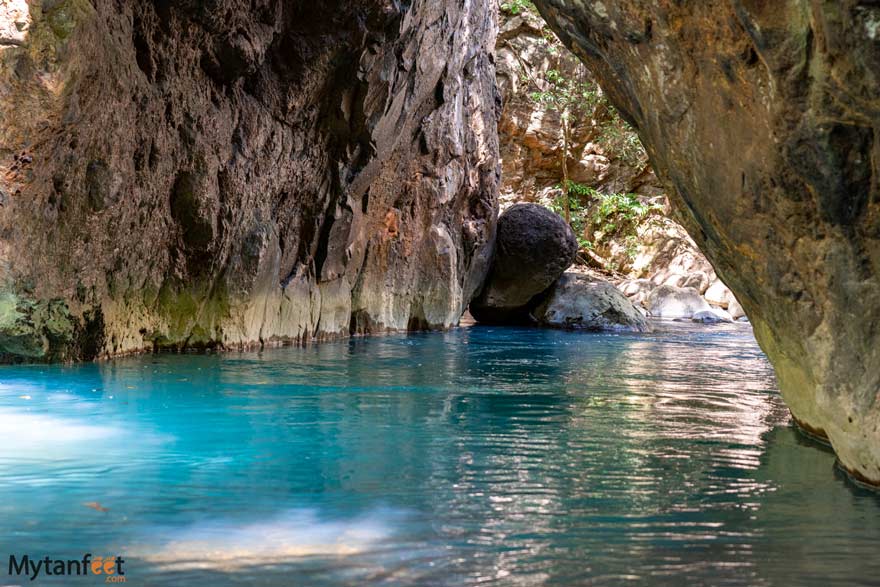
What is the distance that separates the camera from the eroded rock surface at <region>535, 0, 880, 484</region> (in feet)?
10.4

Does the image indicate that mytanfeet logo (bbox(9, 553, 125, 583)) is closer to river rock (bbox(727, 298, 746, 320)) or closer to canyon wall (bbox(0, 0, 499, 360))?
canyon wall (bbox(0, 0, 499, 360))

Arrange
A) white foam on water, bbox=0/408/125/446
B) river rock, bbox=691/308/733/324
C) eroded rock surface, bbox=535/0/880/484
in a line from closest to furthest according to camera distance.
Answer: eroded rock surface, bbox=535/0/880/484, white foam on water, bbox=0/408/125/446, river rock, bbox=691/308/733/324

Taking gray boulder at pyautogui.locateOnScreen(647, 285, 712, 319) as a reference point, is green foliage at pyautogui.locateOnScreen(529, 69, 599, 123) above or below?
above

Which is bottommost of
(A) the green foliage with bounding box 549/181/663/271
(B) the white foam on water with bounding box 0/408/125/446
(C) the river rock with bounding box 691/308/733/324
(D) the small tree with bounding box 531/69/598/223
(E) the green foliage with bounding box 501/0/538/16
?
(B) the white foam on water with bounding box 0/408/125/446

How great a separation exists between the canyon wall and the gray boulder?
30.8 feet

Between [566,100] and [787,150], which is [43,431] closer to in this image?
[787,150]

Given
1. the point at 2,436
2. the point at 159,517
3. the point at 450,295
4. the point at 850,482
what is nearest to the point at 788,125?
the point at 850,482

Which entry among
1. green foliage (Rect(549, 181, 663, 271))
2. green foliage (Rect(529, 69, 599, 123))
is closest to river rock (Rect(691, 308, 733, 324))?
green foliage (Rect(549, 181, 663, 271))

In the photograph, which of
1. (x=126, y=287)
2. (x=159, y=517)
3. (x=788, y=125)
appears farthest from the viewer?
(x=126, y=287)

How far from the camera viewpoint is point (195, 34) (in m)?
8.92

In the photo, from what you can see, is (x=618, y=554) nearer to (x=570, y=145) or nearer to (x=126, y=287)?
(x=126, y=287)

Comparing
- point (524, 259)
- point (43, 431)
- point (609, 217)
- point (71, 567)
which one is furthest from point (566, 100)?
point (71, 567)

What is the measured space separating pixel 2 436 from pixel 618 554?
350 cm

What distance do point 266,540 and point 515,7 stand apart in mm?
27591
